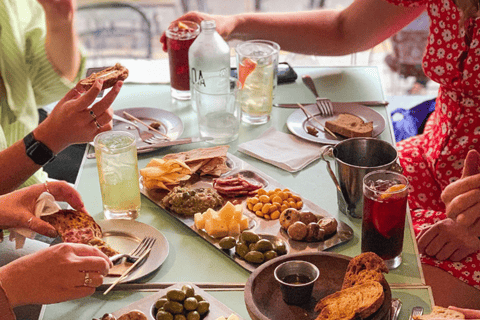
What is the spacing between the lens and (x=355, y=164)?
4.89 feet

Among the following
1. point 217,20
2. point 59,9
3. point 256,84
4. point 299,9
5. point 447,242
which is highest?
point 59,9

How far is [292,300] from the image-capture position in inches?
43.8

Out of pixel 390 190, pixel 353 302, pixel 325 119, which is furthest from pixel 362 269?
pixel 325 119

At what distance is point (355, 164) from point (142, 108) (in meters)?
0.78

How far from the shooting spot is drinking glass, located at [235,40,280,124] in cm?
191

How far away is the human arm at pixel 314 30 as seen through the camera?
2.18m

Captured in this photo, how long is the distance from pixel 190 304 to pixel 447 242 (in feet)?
2.82

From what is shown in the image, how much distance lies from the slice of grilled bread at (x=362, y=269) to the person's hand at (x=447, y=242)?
2.03ft

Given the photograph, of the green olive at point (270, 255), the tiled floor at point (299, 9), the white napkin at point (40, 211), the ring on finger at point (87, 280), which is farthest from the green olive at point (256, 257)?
the tiled floor at point (299, 9)

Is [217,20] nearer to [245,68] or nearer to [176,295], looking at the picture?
[245,68]

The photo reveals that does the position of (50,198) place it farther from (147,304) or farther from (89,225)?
(147,304)

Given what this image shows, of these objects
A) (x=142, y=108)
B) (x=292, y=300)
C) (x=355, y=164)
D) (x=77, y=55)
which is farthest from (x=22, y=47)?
(x=292, y=300)

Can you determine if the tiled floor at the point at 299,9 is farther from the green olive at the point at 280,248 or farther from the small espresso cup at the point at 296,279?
the small espresso cup at the point at 296,279

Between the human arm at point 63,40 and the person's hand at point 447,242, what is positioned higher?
the human arm at point 63,40
